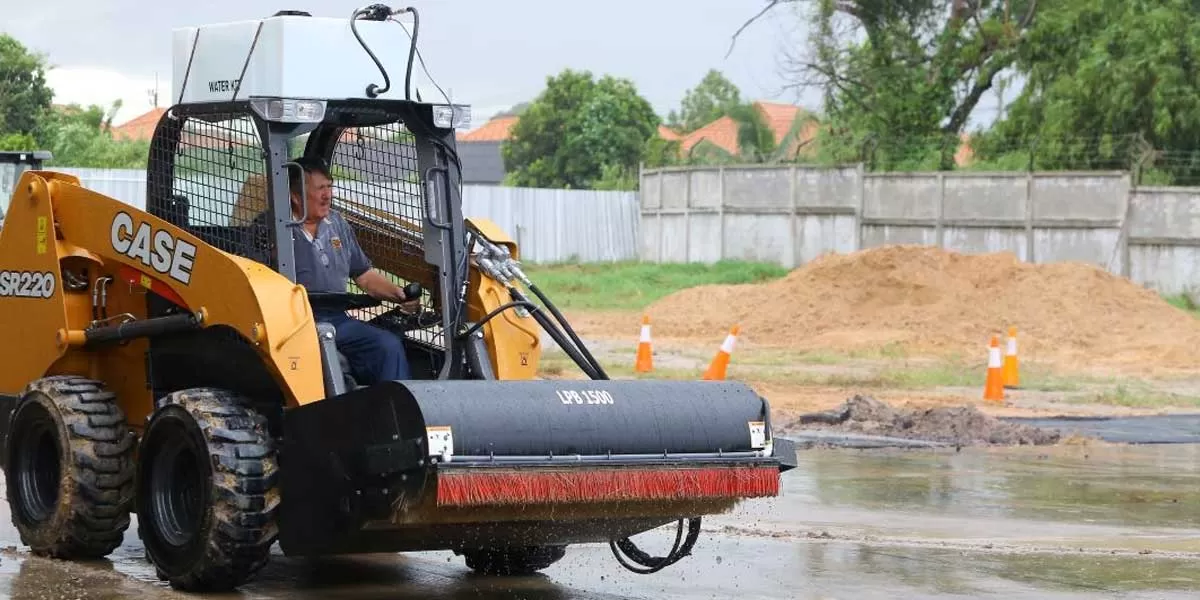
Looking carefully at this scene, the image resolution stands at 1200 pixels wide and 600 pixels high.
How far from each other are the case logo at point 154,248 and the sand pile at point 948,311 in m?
18.0

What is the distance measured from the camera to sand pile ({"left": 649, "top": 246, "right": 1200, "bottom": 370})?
26.2 metres

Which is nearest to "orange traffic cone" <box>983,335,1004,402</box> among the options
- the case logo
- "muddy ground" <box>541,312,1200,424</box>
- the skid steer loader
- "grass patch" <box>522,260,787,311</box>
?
"muddy ground" <box>541,312,1200,424</box>

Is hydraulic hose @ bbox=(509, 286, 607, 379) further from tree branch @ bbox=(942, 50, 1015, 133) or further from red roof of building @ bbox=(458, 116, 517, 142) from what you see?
red roof of building @ bbox=(458, 116, 517, 142)

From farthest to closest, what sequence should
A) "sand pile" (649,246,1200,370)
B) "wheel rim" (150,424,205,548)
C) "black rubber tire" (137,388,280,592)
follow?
"sand pile" (649,246,1200,370) < "wheel rim" (150,424,205,548) < "black rubber tire" (137,388,280,592)

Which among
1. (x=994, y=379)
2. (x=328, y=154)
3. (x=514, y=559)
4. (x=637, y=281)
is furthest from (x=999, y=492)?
(x=637, y=281)

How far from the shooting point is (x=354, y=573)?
8609mm

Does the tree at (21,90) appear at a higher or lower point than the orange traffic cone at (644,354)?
higher

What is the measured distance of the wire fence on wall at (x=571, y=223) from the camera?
42188mm

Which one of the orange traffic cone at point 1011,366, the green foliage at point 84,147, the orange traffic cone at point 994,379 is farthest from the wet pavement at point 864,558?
the green foliage at point 84,147

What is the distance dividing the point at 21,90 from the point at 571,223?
1283cm

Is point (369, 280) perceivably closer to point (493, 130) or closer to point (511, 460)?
point (511, 460)

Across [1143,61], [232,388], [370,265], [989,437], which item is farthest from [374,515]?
[1143,61]

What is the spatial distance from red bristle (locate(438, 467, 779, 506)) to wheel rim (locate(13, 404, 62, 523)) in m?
2.84

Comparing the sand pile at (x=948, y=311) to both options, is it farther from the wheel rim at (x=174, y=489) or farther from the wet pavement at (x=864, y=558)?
the wheel rim at (x=174, y=489)
